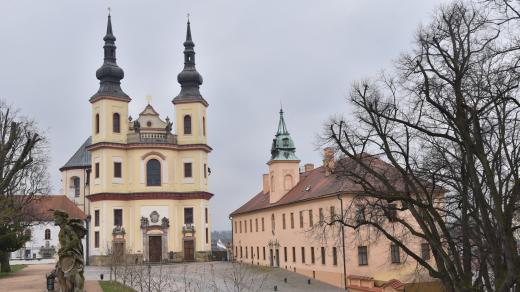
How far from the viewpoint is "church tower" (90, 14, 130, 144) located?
55.4 metres

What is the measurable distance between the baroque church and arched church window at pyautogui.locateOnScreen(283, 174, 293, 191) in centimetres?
995

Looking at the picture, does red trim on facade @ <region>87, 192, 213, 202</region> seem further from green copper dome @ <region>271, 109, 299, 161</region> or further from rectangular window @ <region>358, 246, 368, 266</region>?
rectangular window @ <region>358, 246, 368, 266</region>

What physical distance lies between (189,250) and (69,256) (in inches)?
1531

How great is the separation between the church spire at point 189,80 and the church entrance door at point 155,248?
44.2ft

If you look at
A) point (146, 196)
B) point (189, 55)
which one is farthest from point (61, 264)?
point (189, 55)

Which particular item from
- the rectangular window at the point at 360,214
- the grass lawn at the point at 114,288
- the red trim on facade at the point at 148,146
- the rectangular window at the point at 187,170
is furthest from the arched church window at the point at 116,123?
the rectangular window at the point at 360,214

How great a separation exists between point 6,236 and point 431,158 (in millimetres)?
25980

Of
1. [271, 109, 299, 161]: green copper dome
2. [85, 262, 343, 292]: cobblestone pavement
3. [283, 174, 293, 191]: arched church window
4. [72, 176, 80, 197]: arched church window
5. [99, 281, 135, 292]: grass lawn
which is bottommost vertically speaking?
[85, 262, 343, 292]: cobblestone pavement

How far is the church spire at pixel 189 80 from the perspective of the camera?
5784 cm

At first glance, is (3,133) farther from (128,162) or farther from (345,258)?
(128,162)

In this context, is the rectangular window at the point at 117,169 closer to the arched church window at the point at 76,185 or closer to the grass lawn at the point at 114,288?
the arched church window at the point at 76,185

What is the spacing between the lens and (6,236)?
115 ft

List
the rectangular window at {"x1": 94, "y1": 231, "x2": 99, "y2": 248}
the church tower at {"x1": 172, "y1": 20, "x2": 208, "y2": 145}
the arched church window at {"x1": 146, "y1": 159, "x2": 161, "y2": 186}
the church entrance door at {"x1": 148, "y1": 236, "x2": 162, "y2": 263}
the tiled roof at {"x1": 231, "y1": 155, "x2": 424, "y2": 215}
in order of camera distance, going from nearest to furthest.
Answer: the tiled roof at {"x1": 231, "y1": 155, "x2": 424, "y2": 215}
the rectangular window at {"x1": 94, "y1": 231, "x2": 99, "y2": 248}
the church entrance door at {"x1": 148, "y1": 236, "x2": 162, "y2": 263}
the arched church window at {"x1": 146, "y1": 159, "x2": 161, "y2": 186}
the church tower at {"x1": 172, "y1": 20, "x2": 208, "y2": 145}

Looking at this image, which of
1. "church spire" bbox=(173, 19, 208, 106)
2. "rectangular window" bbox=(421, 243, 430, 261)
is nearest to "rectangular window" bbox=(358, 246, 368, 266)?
"rectangular window" bbox=(421, 243, 430, 261)
